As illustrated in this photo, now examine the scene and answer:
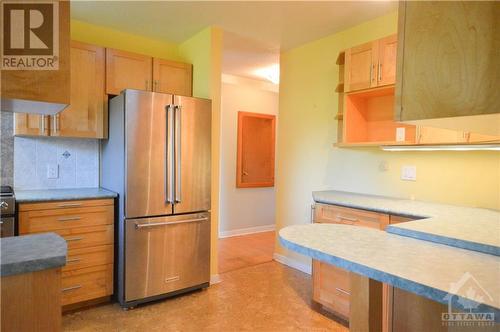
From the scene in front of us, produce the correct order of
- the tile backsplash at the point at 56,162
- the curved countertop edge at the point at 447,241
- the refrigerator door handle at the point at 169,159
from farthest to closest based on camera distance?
the tile backsplash at the point at 56,162, the refrigerator door handle at the point at 169,159, the curved countertop edge at the point at 447,241

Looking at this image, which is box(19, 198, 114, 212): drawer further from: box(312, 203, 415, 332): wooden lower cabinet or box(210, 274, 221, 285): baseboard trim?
box(312, 203, 415, 332): wooden lower cabinet

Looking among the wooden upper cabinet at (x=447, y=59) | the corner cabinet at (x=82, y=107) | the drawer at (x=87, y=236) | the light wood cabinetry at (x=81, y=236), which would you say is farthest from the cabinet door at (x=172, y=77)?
the wooden upper cabinet at (x=447, y=59)

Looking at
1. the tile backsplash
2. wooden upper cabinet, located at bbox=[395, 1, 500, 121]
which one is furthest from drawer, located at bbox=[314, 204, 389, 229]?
the tile backsplash

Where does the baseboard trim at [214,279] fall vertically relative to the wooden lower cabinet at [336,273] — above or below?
below

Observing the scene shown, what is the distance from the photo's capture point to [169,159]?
8.63 feet

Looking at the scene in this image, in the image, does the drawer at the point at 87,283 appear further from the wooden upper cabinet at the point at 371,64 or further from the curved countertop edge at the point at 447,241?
the wooden upper cabinet at the point at 371,64

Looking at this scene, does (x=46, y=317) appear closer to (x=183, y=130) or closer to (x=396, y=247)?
(x=396, y=247)

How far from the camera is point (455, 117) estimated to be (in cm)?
73

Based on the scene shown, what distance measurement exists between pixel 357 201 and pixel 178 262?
1.54 meters

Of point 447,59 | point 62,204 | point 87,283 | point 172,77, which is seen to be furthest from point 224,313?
point 447,59

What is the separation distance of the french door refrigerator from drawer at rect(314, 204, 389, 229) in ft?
3.29

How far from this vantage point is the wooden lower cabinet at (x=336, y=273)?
2200mm

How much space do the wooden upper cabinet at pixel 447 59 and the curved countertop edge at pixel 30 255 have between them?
3.34 feet

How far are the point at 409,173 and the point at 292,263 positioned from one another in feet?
5.26
